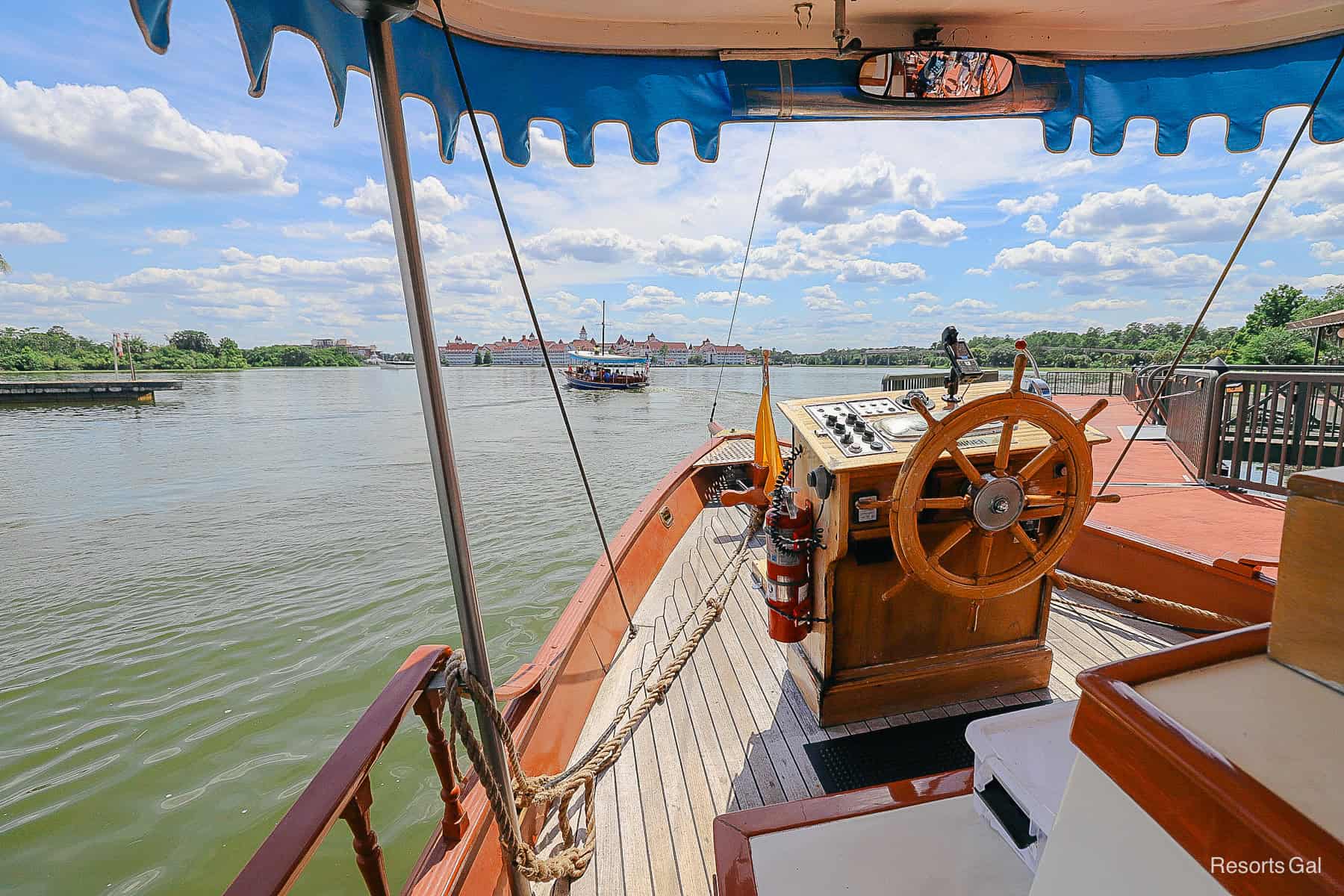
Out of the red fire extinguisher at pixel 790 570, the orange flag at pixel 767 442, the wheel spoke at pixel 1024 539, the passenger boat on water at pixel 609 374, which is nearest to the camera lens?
the wheel spoke at pixel 1024 539

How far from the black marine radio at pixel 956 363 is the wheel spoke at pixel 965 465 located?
222mm

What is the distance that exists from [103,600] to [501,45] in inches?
267

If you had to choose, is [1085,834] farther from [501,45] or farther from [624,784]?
[501,45]

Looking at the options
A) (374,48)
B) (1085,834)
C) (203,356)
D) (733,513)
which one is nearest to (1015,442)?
(1085,834)

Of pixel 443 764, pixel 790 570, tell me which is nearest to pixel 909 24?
pixel 790 570

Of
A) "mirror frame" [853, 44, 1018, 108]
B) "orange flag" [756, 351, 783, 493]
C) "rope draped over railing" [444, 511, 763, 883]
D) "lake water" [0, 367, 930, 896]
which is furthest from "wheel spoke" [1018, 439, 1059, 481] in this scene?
"lake water" [0, 367, 930, 896]

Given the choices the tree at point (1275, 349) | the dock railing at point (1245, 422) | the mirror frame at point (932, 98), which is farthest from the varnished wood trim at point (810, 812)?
the tree at point (1275, 349)

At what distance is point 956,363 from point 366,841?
176 cm

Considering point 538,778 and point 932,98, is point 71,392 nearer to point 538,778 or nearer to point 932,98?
point 538,778

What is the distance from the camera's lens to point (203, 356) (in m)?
50.2

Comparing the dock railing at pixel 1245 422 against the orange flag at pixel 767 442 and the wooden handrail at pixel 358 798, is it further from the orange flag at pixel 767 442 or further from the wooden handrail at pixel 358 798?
the wooden handrail at pixel 358 798

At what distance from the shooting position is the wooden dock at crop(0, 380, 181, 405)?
25953 mm

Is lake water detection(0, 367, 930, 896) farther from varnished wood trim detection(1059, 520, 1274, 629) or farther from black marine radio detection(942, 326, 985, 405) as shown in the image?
varnished wood trim detection(1059, 520, 1274, 629)

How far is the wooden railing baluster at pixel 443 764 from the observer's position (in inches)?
41.6
